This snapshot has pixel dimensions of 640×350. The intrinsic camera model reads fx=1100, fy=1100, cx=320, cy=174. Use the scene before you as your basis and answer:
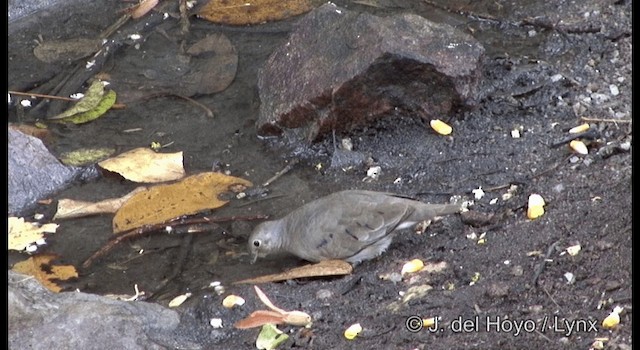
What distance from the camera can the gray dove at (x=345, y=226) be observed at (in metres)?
5.55

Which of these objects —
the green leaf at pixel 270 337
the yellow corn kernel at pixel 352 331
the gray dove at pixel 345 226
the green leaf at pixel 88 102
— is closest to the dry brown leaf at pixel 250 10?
the green leaf at pixel 88 102

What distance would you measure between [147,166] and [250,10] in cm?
209

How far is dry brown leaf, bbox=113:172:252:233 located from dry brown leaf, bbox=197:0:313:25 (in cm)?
206

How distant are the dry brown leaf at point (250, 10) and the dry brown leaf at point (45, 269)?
2.88 m

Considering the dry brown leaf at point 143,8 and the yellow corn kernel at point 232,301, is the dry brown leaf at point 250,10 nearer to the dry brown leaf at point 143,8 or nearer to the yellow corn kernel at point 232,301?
the dry brown leaf at point 143,8

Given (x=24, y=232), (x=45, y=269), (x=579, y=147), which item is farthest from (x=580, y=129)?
(x=24, y=232)

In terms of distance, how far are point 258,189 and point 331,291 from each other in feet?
4.50

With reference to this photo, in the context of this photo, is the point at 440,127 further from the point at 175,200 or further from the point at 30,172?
the point at 30,172

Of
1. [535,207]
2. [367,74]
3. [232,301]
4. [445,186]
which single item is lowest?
[445,186]

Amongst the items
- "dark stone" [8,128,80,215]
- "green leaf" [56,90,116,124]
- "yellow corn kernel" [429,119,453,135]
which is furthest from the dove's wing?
"green leaf" [56,90,116,124]

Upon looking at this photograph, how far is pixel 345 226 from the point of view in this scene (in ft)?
18.5

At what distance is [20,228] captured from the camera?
6316 mm

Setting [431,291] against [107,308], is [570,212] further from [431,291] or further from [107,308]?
[107,308]

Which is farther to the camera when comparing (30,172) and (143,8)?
(143,8)
